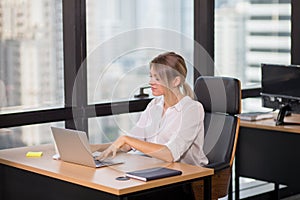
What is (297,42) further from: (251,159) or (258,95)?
(251,159)

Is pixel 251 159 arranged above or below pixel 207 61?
below

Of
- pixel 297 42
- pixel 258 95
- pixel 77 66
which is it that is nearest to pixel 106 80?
pixel 77 66

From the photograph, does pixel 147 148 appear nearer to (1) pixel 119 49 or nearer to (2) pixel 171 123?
(2) pixel 171 123

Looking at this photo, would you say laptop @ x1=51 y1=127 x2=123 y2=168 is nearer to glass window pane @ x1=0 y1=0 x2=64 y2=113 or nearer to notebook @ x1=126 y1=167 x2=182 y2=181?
notebook @ x1=126 y1=167 x2=182 y2=181

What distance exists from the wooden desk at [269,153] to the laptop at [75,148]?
62.6 inches

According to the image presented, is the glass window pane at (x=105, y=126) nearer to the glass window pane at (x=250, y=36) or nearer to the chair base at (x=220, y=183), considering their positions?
the chair base at (x=220, y=183)

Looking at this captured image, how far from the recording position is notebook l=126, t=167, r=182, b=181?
310 cm

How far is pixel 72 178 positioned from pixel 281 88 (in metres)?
2.17

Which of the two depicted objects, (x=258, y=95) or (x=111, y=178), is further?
(x=258, y=95)

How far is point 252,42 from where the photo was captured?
217 inches

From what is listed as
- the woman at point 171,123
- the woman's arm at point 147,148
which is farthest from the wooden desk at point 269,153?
the woman's arm at point 147,148

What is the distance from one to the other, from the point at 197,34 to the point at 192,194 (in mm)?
1922

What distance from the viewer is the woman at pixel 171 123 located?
3.50 meters

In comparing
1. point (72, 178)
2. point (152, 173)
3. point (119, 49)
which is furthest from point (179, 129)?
point (119, 49)
